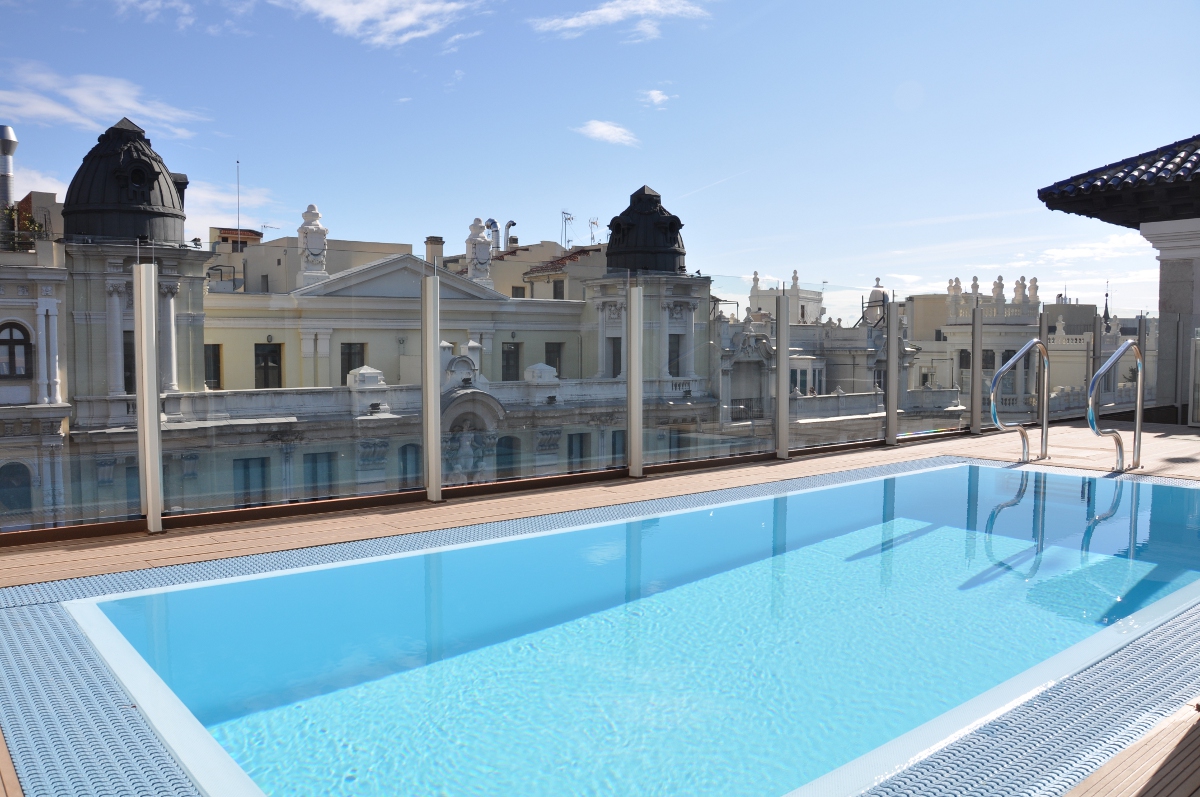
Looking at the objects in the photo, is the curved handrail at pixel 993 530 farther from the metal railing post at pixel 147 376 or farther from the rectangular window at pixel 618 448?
the metal railing post at pixel 147 376

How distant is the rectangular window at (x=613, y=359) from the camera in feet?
27.6

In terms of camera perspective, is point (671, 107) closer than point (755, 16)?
Answer: No

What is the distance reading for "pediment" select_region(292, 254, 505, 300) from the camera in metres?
6.90

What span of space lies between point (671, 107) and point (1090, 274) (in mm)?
24496

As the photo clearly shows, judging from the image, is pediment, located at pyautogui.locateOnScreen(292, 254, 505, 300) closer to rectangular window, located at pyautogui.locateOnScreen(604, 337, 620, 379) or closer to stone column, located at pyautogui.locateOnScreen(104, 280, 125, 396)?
Result: stone column, located at pyautogui.locateOnScreen(104, 280, 125, 396)

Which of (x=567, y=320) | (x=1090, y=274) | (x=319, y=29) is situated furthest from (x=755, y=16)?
(x=1090, y=274)

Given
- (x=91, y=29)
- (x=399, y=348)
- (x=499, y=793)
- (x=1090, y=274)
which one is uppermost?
(x=91, y=29)

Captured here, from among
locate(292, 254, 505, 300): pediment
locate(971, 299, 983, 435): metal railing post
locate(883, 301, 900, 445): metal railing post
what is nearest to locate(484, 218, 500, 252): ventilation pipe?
locate(971, 299, 983, 435): metal railing post

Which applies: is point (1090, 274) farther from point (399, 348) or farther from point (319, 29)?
point (399, 348)

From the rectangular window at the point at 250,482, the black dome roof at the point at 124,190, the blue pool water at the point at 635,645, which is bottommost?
the blue pool water at the point at 635,645

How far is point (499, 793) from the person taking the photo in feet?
9.75

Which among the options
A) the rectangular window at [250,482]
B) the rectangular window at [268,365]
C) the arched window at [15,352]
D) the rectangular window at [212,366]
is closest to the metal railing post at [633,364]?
the rectangular window at [268,365]

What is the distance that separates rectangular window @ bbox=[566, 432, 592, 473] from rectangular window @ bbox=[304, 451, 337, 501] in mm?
2273

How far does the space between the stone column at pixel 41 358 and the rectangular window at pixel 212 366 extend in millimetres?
990
